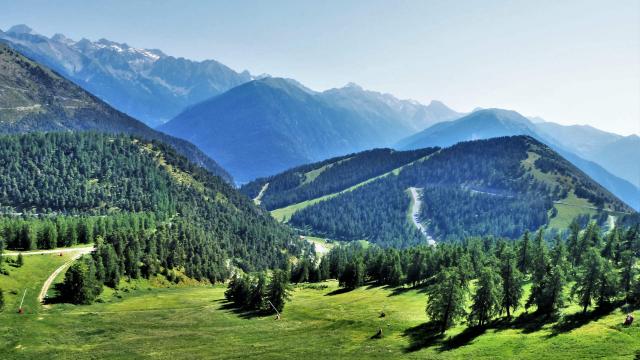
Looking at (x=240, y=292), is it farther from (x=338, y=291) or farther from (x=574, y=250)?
(x=574, y=250)

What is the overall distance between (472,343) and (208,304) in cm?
8923

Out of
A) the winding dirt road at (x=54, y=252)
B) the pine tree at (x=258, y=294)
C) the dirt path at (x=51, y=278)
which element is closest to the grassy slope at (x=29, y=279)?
the dirt path at (x=51, y=278)

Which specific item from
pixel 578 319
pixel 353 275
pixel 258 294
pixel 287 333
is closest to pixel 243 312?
pixel 258 294

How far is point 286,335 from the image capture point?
10362 centimetres

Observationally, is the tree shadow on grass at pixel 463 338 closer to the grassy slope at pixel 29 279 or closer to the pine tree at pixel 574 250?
the pine tree at pixel 574 250

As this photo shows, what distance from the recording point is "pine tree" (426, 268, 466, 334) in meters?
93.8

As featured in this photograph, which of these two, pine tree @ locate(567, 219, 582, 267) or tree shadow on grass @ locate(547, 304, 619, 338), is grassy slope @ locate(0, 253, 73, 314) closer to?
tree shadow on grass @ locate(547, 304, 619, 338)

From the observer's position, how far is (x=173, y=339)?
10250 centimetres

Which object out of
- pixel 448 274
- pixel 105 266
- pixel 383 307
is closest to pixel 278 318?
pixel 383 307

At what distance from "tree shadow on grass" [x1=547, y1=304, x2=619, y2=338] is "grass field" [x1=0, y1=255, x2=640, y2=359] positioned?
33 cm

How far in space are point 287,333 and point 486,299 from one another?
146 ft

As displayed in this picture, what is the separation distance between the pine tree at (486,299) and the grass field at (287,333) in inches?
133

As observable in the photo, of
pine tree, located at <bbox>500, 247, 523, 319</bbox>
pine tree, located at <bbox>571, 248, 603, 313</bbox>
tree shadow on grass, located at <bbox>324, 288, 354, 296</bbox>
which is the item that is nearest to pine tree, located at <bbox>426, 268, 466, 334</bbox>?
pine tree, located at <bbox>500, 247, 523, 319</bbox>

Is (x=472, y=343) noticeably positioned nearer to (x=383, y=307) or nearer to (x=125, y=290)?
(x=383, y=307)
